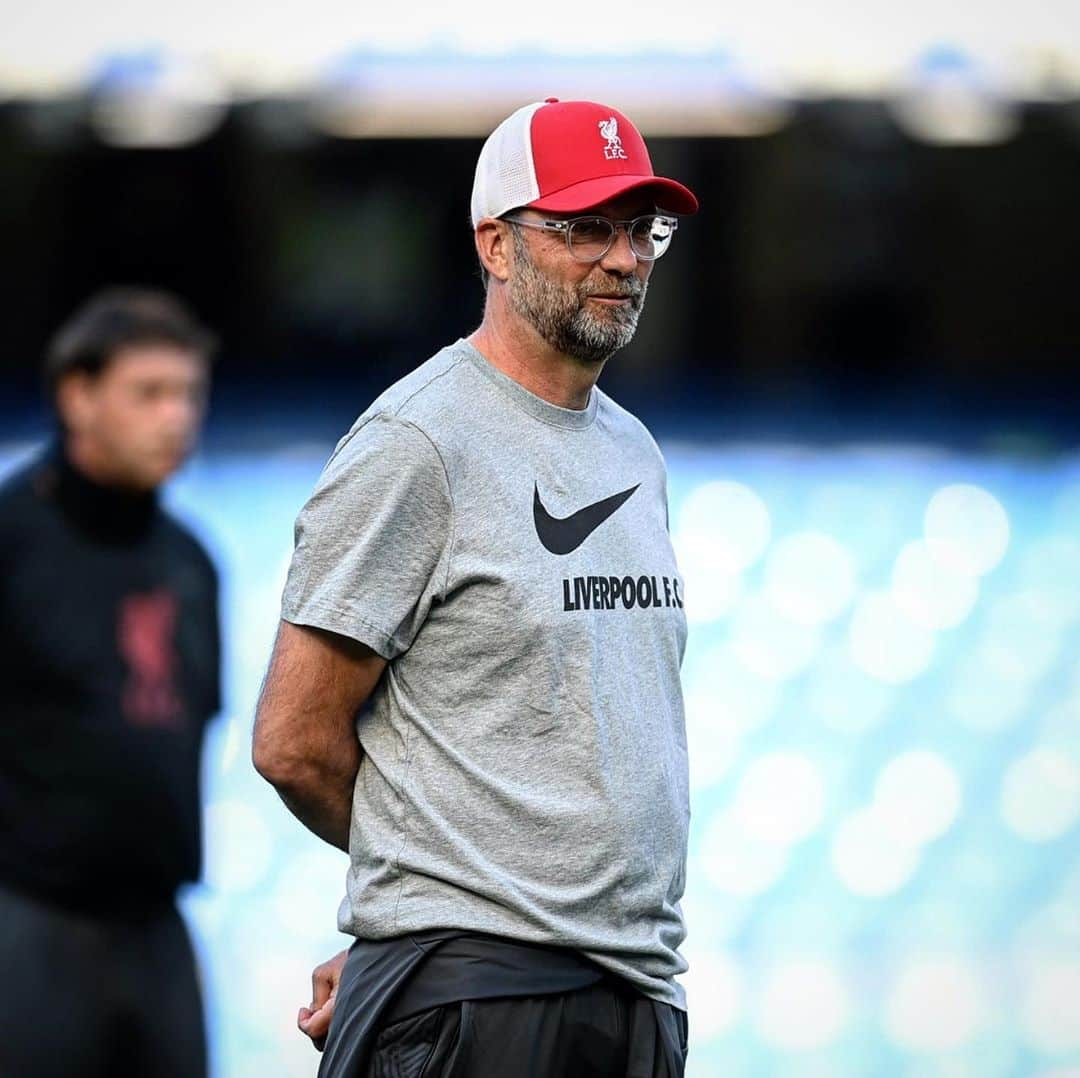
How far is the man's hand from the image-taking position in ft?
5.97

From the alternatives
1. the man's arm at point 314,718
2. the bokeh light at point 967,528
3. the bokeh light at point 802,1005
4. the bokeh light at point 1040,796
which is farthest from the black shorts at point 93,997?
the bokeh light at point 967,528

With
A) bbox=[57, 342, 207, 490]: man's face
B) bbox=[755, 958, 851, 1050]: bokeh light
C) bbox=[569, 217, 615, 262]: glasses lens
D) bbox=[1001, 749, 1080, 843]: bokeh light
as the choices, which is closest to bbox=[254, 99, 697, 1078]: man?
bbox=[569, 217, 615, 262]: glasses lens

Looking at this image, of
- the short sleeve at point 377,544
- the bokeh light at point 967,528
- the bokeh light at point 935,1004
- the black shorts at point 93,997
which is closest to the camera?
the short sleeve at point 377,544

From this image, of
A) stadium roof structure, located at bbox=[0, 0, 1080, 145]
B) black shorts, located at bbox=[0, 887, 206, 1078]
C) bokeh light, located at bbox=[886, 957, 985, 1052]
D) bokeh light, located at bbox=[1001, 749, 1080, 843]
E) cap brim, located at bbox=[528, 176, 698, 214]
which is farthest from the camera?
stadium roof structure, located at bbox=[0, 0, 1080, 145]

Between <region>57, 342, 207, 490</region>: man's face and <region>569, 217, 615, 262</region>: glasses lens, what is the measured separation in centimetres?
122

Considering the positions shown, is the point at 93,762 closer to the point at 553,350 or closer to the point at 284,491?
the point at 553,350

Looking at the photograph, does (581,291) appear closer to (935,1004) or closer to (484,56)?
(935,1004)

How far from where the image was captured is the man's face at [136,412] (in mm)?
2854

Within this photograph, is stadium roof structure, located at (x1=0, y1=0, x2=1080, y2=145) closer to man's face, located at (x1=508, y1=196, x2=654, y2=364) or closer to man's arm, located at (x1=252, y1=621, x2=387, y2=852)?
man's face, located at (x1=508, y1=196, x2=654, y2=364)

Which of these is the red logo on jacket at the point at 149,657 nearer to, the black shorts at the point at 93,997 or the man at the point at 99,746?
the man at the point at 99,746

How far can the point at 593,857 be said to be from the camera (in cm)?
168

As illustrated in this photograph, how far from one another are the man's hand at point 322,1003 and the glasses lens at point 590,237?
0.71 metres

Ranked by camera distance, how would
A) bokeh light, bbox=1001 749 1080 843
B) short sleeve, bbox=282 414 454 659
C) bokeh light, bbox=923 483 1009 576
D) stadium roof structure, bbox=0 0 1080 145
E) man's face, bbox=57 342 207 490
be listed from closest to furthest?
short sleeve, bbox=282 414 454 659 < man's face, bbox=57 342 207 490 < bokeh light, bbox=1001 749 1080 843 < stadium roof structure, bbox=0 0 1080 145 < bokeh light, bbox=923 483 1009 576

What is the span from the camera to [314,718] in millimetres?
1718
